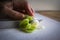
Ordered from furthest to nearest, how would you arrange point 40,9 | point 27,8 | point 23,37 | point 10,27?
1. point 40,9
2. point 27,8
3. point 10,27
4. point 23,37

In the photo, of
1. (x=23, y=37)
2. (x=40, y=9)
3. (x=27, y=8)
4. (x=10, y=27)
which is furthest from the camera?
(x=40, y=9)

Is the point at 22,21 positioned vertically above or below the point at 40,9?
above

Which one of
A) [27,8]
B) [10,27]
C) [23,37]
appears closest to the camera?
[23,37]

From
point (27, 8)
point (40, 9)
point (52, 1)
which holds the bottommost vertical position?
point (40, 9)

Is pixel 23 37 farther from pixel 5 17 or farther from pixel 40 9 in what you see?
pixel 40 9

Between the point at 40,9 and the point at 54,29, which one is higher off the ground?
the point at 54,29

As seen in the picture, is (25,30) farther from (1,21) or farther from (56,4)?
(56,4)

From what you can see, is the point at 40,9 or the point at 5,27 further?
the point at 40,9

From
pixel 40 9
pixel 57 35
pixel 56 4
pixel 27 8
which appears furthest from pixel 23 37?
pixel 56 4

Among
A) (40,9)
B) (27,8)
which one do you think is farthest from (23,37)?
(40,9)
